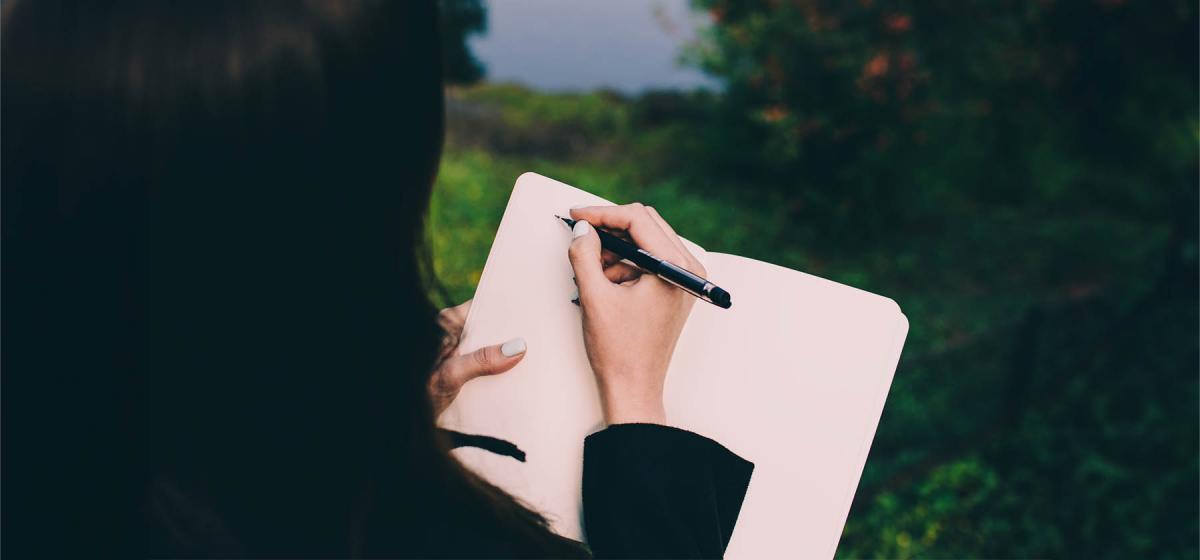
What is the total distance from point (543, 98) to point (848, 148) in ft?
10.1

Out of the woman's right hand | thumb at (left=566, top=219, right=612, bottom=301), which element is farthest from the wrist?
thumb at (left=566, top=219, right=612, bottom=301)

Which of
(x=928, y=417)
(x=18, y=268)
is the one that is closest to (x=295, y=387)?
(x=18, y=268)

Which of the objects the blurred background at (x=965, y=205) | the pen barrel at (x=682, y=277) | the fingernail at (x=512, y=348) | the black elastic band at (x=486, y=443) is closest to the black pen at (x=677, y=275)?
the pen barrel at (x=682, y=277)

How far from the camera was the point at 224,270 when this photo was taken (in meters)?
0.77

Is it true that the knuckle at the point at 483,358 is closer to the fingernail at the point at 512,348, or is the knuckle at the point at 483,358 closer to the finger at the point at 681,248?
the fingernail at the point at 512,348

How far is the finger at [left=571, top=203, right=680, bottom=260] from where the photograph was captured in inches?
41.9

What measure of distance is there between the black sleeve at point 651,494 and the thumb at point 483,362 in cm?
18

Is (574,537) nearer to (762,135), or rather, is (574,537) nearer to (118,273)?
(118,273)

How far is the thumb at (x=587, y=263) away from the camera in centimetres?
104

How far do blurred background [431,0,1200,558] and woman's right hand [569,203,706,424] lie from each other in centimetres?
201

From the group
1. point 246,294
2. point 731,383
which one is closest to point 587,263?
point 731,383

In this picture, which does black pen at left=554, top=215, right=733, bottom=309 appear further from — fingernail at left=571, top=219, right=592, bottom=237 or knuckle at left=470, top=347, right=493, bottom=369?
knuckle at left=470, top=347, right=493, bottom=369

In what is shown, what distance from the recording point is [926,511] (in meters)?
2.86

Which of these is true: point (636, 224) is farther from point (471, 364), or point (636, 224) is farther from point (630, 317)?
point (471, 364)
